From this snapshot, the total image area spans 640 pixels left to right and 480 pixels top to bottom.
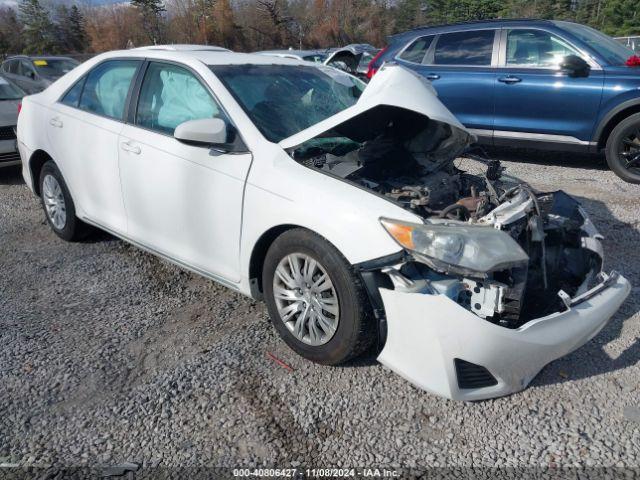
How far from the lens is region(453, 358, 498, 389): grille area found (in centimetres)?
237

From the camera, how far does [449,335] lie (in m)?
2.27

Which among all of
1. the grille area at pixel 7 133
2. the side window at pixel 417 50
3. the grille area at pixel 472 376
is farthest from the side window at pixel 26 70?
the grille area at pixel 472 376

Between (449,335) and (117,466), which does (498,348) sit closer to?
(449,335)

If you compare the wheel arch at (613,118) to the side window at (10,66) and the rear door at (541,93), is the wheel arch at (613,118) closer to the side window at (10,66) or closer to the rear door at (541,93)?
the rear door at (541,93)

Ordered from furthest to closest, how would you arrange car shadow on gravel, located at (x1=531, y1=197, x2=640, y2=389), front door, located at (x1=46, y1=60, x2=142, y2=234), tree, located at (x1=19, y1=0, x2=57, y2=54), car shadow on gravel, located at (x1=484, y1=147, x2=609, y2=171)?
tree, located at (x1=19, y1=0, x2=57, y2=54)
car shadow on gravel, located at (x1=484, y1=147, x2=609, y2=171)
front door, located at (x1=46, y1=60, x2=142, y2=234)
car shadow on gravel, located at (x1=531, y1=197, x2=640, y2=389)

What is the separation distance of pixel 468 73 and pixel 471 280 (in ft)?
17.1

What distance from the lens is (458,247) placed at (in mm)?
2355

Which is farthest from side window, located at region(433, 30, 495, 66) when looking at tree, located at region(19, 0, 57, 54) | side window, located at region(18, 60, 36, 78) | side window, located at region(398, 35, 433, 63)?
tree, located at region(19, 0, 57, 54)

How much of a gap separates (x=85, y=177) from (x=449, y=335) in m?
3.06

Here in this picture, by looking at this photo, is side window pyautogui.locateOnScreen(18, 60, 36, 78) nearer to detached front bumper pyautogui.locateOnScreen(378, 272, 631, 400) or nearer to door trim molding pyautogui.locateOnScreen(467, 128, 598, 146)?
door trim molding pyautogui.locateOnScreen(467, 128, 598, 146)

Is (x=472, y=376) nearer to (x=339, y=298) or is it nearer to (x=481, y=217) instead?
(x=339, y=298)

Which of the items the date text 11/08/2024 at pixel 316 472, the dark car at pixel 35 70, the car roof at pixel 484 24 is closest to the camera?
the date text 11/08/2024 at pixel 316 472

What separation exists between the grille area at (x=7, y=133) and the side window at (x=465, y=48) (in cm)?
576

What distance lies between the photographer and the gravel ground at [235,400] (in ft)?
7.55
